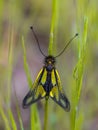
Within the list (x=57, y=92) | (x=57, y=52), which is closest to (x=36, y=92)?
(x=57, y=92)

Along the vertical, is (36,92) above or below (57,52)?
below

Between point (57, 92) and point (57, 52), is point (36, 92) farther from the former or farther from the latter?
point (57, 52)

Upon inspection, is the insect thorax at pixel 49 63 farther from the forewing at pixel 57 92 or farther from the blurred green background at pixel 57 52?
the blurred green background at pixel 57 52

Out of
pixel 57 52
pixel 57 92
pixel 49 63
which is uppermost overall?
pixel 57 52

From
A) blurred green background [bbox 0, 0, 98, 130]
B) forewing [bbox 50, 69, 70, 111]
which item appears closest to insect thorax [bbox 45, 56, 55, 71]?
forewing [bbox 50, 69, 70, 111]

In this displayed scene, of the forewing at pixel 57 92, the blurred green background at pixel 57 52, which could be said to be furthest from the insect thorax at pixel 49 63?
the blurred green background at pixel 57 52

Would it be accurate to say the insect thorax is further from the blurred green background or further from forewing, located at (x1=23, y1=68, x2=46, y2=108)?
the blurred green background

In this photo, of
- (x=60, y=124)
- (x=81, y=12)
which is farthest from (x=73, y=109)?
(x=60, y=124)
